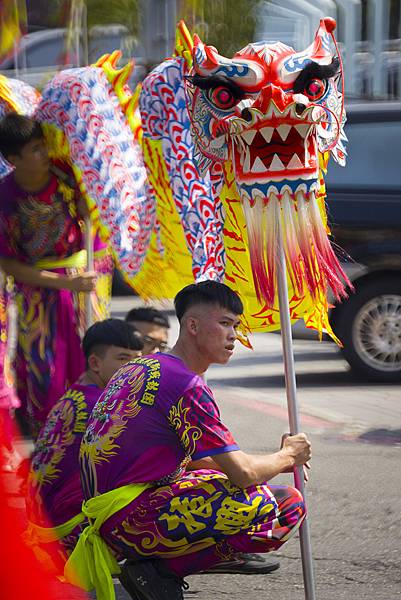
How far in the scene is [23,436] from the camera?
5.33 m

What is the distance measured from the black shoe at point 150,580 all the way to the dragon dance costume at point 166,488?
→ 28mm

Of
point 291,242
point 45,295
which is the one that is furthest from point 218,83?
point 45,295

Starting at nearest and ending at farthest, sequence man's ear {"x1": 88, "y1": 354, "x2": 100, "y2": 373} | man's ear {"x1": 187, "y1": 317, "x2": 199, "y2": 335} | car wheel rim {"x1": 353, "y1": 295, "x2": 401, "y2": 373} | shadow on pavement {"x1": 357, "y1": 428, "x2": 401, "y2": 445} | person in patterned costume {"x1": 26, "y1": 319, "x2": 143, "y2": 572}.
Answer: man's ear {"x1": 187, "y1": 317, "x2": 199, "y2": 335}, person in patterned costume {"x1": 26, "y1": 319, "x2": 143, "y2": 572}, man's ear {"x1": 88, "y1": 354, "x2": 100, "y2": 373}, shadow on pavement {"x1": 357, "y1": 428, "x2": 401, "y2": 445}, car wheel rim {"x1": 353, "y1": 295, "x2": 401, "y2": 373}

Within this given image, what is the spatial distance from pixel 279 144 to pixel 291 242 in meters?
0.29

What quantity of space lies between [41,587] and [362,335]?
257 inches

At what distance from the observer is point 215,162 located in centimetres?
385

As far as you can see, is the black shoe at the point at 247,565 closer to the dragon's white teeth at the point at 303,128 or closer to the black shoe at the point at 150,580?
the black shoe at the point at 150,580

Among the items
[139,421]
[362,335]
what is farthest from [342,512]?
[362,335]

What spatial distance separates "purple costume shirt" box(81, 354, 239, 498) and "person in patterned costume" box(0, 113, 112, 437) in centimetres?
149

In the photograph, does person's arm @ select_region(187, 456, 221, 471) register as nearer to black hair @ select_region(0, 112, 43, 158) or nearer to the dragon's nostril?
the dragon's nostril

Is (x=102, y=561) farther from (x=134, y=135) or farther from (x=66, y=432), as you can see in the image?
(x=134, y=135)

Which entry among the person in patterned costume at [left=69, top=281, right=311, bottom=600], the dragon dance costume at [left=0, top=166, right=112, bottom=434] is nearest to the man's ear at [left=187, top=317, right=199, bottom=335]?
the person in patterned costume at [left=69, top=281, right=311, bottom=600]

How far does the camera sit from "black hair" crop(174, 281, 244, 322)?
346 centimetres

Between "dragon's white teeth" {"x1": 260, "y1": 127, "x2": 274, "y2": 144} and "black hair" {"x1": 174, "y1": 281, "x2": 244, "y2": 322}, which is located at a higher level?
"dragon's white teeth" {"x1": 260, "y1": 127, "x2": 274, "y2": 144}
